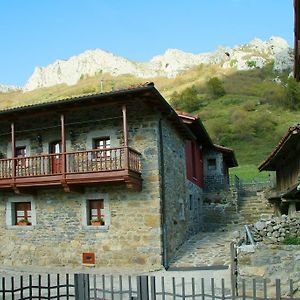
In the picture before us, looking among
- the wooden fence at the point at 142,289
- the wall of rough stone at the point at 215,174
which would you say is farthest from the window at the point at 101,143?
the wall of rough stone at the point at 215,174

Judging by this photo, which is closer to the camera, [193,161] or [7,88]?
[193,161]

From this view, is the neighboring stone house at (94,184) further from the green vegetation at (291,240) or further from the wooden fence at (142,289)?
the green vegetation at (291,240)

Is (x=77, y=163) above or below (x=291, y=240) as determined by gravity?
above

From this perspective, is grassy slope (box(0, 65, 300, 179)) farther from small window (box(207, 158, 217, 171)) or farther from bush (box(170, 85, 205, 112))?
small window (box(207, 158, 217, 171))

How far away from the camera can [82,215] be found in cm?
1472

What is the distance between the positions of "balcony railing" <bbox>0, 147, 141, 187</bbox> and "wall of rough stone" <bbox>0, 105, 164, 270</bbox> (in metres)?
0.60

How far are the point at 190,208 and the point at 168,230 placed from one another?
538cm

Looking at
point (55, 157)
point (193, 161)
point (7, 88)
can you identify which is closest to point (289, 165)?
point (193, 161)

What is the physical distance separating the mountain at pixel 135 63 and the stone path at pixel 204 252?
94.8 metres

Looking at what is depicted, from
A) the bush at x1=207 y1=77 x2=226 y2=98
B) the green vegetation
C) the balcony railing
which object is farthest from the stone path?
the bush at x1=207 y1=77 x2=226 y2=98

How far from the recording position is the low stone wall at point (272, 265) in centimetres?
906

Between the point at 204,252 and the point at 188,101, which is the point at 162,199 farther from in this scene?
the point at 188,101

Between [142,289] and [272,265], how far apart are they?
529 centimetres

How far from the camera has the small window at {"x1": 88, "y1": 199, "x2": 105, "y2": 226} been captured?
14.5m
